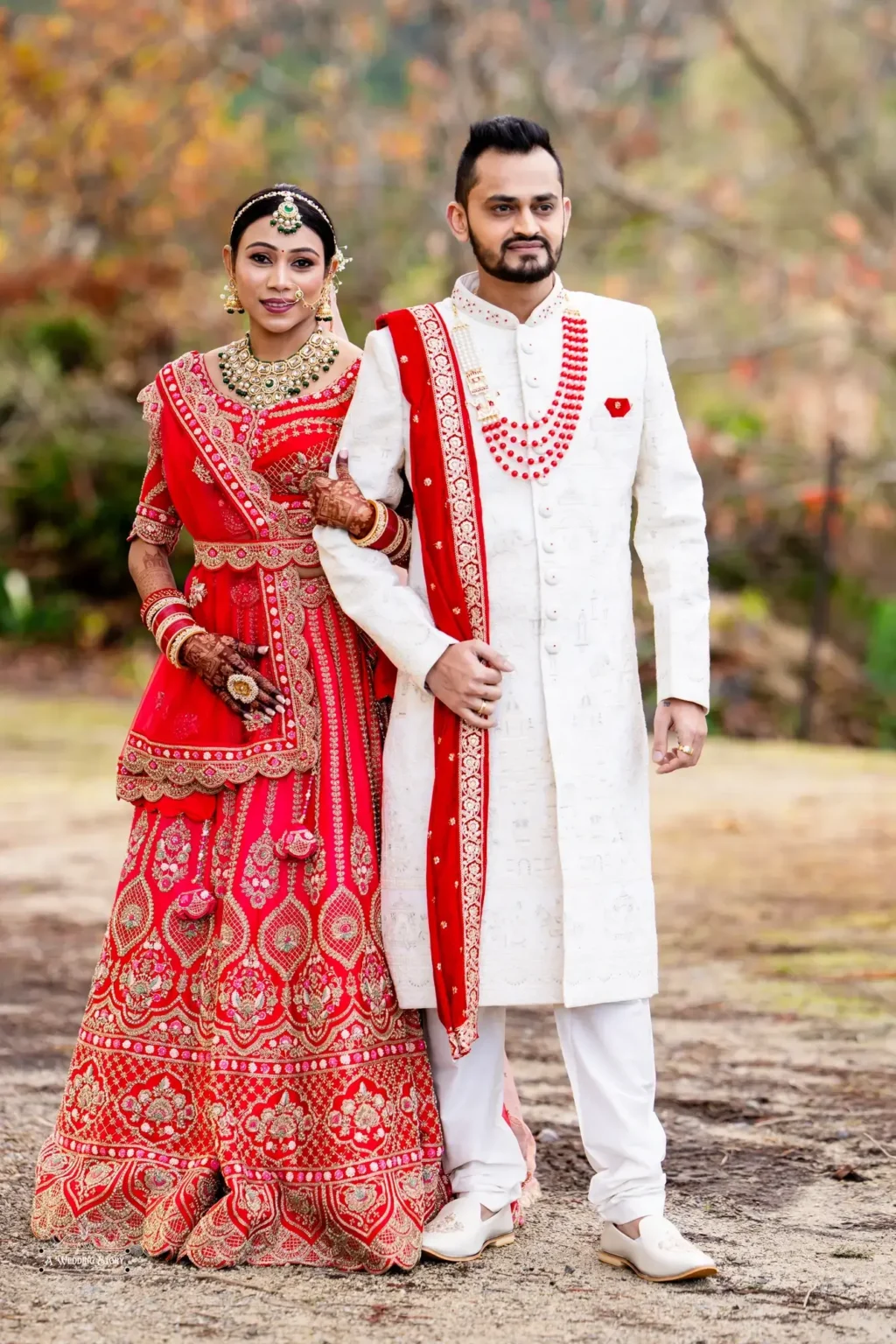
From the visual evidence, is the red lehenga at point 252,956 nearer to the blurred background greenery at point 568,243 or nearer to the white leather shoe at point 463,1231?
the white leather shoe at point 463,1231

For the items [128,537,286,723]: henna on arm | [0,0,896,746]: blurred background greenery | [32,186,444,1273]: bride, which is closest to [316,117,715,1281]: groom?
[32,186,444,1273]: bride

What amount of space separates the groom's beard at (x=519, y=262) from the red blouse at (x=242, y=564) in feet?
1.13

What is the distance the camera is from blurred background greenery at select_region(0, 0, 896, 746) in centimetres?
1158

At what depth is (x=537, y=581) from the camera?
3.04m

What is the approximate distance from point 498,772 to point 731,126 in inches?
533

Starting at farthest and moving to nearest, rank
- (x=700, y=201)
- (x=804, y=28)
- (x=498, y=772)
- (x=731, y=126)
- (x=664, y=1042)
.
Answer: (x=731, y=126) → (x=804, y=28) → (x=700, y=201) → (x=664, y=1042) → (x=498, y=772)

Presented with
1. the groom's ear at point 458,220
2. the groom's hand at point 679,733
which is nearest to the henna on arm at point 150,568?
the groom's ear at point 458,220

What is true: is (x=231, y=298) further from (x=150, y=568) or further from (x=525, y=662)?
(x=525, y=662)

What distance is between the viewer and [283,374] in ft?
10.5

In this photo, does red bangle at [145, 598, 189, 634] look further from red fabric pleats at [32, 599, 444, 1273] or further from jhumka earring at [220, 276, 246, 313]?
jhumka earring at [220, 276, 246, 313]

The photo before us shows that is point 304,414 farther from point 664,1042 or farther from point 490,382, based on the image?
point 664,1042

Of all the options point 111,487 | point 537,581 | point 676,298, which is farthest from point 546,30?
point 537,581

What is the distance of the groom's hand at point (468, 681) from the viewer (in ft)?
9.69

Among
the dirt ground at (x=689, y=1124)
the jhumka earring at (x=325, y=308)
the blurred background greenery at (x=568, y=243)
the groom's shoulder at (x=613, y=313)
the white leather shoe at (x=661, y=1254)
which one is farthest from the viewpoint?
the blurred background greenery at (x=568, y=243)
